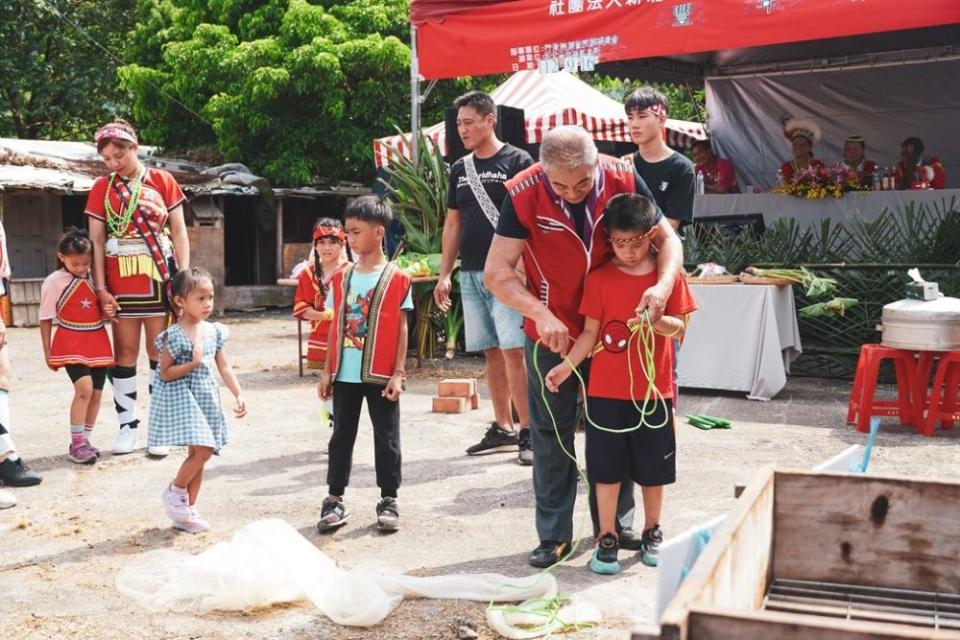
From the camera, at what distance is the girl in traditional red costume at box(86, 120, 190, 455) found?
6.57 meters

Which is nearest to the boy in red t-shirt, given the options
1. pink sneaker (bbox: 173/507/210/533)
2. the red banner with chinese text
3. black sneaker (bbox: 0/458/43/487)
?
pink sneaker (bbox: 173/507/210/533)

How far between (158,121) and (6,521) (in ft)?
62.2

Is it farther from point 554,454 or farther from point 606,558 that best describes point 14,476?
point 606,558

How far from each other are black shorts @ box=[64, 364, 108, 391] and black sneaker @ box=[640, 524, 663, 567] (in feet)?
12.4

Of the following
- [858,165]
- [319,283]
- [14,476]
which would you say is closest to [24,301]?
[319,283]

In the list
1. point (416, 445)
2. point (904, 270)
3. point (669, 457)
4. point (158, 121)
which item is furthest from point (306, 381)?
point (158, 121)

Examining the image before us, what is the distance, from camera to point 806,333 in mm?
9422

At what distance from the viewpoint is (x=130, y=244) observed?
662cm

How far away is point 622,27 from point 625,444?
5794 millimetres

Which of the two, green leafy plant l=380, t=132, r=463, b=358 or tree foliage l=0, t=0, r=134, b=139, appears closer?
green leafy plant l=380, t=132, r=463, b=358

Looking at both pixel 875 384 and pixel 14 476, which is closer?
pixel 14 476

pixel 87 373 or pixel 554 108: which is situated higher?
pixel 554 108

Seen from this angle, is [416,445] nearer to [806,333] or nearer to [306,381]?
[306,381]

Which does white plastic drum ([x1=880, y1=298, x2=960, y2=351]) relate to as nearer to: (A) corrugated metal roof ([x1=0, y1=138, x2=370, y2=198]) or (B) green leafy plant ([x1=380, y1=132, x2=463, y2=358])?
(B) green leafy plant ([x1=380, y1=132, x2=463, y2=358])
